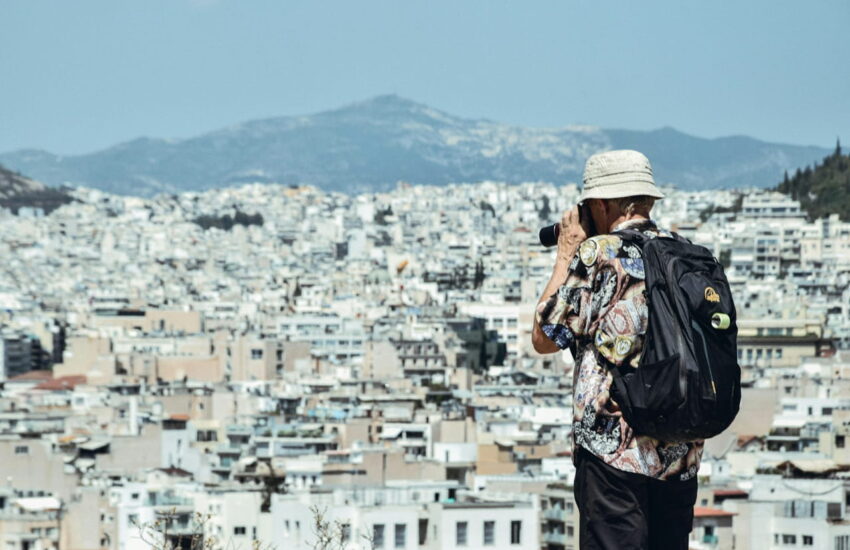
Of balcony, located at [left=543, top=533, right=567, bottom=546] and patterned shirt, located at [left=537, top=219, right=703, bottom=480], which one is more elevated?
patterned shirt, located at [left=537, top=219, right=703, bottom=480]

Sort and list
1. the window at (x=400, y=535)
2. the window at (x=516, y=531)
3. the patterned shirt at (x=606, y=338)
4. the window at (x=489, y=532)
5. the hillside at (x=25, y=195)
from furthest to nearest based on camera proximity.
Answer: the hillside at (x=25, y=195) < the window at (x=516, y=531) < the window at (x=489, y=532) < the window at (x=400, y=535) < the patterned shirt at (x=606, y=338)

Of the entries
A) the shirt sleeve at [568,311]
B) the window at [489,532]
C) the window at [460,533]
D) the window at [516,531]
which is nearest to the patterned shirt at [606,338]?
the shirt sleeve at [568,311]

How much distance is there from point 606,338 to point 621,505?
320 mm

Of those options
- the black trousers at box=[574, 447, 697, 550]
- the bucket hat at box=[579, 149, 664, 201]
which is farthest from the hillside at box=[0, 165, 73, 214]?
the black trousers at box=[574, 447, 697, 550]

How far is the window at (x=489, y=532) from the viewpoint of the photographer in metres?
25.8

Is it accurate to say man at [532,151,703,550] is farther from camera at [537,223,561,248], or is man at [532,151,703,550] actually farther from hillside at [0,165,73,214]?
hillside at [0,165,73,214]

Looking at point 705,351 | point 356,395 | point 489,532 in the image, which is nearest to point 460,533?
point 489,532

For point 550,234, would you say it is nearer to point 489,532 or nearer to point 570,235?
point 570,235

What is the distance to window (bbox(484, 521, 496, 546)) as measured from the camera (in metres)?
25.8

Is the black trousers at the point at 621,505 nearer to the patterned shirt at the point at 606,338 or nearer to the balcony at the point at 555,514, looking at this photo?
the patterned shirt at the point at 606,338

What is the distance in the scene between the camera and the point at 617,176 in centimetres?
488

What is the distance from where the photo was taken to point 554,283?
4871 mm

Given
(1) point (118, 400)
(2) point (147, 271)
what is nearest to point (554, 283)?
(1) point (118, 400)

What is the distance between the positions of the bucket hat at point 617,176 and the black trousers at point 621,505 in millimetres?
522
